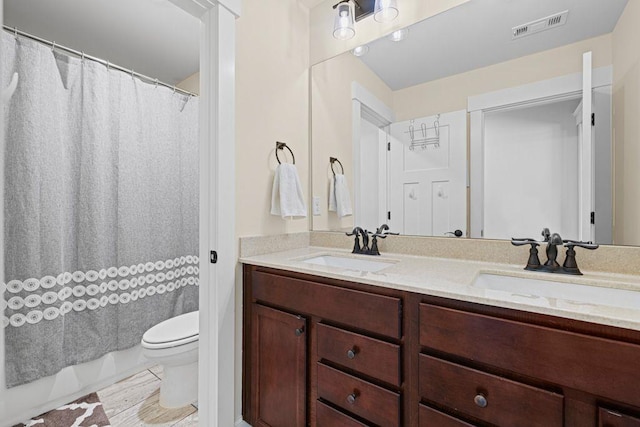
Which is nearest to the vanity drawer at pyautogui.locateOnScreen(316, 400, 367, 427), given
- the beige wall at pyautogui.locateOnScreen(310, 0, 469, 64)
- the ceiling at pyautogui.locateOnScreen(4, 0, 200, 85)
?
the beige wall at pyautogui.locateOnScreen(310, 0, 469, 64)

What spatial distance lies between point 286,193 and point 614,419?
1414 mm

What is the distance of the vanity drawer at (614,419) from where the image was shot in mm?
636

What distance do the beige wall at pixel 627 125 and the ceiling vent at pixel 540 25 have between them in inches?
7.3

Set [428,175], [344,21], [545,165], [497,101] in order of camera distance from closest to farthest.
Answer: [545,165], [497,101], [428,175], [344,21]

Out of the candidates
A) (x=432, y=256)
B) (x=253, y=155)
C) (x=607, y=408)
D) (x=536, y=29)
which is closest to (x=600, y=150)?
(x=536, y=29)

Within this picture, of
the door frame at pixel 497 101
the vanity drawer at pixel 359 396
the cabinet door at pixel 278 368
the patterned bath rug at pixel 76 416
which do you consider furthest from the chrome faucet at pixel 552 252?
the patterned bath rug at pixel 76 416

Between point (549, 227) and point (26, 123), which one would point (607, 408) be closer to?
point (549, 227)

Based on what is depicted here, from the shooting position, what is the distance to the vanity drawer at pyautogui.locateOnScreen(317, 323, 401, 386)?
957mm

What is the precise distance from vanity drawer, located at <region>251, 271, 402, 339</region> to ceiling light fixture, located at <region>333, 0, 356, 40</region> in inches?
56.9

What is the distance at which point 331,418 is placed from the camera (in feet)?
3.63

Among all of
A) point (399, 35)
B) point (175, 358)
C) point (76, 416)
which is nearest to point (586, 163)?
point (399, 35)

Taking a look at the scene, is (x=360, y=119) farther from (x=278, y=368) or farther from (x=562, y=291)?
(x=278, y=368)

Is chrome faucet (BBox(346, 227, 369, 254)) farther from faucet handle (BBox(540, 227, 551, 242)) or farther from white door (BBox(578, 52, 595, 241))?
white door (BBox(578, 52, 595, 241))

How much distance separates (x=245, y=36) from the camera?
1.51 meters
